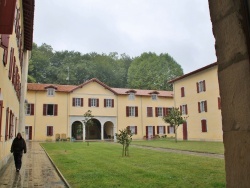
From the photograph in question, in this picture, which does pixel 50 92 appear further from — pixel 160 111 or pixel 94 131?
pixel 160 111

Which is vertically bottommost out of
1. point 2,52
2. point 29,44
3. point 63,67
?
point 2,52

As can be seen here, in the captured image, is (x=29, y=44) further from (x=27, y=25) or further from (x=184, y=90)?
(x=184, y=90)

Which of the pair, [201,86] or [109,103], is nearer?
[201,86]

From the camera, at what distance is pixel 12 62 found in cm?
1326

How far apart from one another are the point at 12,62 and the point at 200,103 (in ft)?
80.1

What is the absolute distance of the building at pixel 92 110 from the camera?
1428 inches

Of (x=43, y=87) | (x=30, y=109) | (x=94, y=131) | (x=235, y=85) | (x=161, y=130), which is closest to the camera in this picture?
(x=235, y=85)

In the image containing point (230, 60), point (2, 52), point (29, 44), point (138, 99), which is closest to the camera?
point (230, 60)

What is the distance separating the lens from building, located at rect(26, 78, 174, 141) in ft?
→ 119

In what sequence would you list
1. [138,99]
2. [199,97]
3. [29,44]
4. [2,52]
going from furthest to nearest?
1. [138,99]
2. [199,97]
3. [29,44]
4. [2,52]

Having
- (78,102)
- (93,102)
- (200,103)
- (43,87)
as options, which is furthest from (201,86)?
(43,87)

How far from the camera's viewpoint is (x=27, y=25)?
1914cm

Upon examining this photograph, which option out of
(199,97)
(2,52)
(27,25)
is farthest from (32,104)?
(2,52)

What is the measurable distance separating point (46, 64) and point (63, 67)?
3.66 meters
